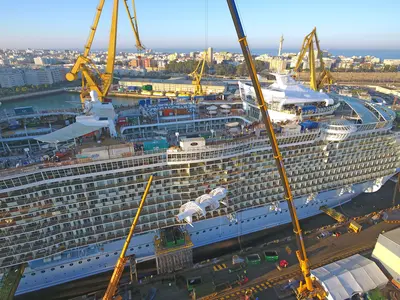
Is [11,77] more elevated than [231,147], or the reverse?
[11,77]

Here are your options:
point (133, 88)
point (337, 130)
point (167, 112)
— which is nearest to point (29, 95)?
point (133, 88)

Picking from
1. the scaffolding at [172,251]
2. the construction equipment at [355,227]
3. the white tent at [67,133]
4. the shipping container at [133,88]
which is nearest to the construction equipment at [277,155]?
the scaffolding at [172,251]

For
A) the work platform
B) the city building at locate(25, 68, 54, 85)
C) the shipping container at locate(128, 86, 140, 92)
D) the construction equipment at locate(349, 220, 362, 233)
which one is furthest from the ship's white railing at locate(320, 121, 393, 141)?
the city building at locate(25, 68, 54, 85)

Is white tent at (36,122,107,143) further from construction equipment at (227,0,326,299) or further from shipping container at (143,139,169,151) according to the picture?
construction equipment at (227,0,326,299)

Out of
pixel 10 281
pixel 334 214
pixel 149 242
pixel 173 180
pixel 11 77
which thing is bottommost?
pixel 334 214

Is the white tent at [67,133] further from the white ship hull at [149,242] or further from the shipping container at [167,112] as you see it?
the white ship hull at [149,242]

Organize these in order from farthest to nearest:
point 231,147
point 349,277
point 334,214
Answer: point 334,214 → point 231,147 → point 349,277

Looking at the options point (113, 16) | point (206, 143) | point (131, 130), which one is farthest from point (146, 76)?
point (206, 143)

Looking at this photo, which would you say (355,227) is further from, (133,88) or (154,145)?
(133,88)
